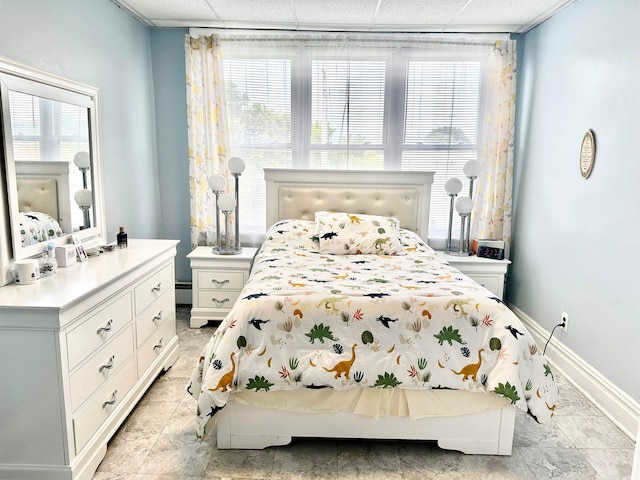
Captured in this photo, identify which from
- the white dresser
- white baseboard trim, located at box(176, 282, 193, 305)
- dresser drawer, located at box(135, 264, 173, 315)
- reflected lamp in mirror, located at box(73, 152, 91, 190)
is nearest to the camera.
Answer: the white dresser

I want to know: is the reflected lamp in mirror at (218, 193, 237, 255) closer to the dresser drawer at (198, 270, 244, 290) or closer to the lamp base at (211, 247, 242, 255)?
the lamp base at (211, 247, 242, 255)

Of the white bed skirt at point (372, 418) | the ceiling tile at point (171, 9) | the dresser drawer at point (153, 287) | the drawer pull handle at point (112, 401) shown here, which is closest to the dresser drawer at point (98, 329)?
the dresser drawer at point (153, 287)

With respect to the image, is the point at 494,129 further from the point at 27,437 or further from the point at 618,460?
the point at 27,437

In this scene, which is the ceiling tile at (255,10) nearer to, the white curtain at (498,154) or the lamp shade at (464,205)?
the white curtain at (498,154)

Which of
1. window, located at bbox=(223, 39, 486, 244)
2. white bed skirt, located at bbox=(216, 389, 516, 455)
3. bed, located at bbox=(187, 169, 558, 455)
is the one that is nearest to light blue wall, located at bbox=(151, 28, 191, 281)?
window, located at bbox=(223, 39, 486, 244)

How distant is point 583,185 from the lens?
295cm

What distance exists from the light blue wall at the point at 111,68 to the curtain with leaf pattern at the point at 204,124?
0.35 meters

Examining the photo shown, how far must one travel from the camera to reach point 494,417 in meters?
2.13

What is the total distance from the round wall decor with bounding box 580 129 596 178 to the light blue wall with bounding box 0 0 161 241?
10.3 ft

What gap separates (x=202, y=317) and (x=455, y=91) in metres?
2.93

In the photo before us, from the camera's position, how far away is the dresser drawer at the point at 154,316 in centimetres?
252

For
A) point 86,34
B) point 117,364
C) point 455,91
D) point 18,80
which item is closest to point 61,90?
point 18,80

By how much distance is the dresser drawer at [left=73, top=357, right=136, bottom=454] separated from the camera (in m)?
1.89

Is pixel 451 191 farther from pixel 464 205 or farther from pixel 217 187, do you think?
pixel 217 187
